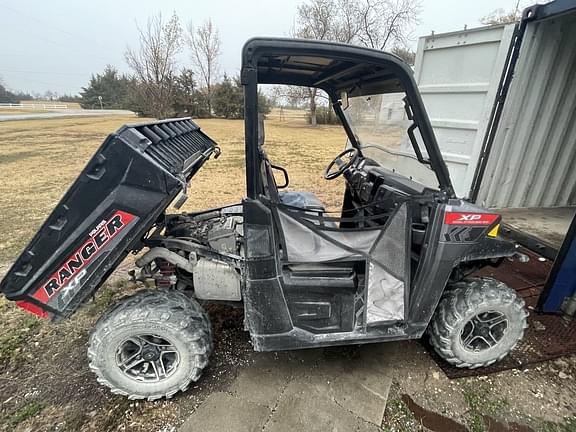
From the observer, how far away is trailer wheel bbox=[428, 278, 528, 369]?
6.97 feet

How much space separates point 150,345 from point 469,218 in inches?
81.2

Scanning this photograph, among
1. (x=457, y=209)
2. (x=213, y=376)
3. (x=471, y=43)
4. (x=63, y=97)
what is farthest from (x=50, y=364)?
(x=63, y=97)

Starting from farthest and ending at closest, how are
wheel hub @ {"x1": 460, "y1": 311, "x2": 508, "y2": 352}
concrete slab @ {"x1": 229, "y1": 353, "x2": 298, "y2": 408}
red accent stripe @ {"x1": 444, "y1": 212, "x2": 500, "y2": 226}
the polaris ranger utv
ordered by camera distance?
wheel hub @ {"x1": 460, "y1": 311, "x2": 508, "y2": 352} < concrete slab @ {"x1": 229, "y1": 353, "x2": 298, "y2": 408} < red accent stripe @ {"x1": 444, "y1": 212, "x2": 500, "y2": 226} < the polaris ranger utv

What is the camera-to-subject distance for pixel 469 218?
1.86m

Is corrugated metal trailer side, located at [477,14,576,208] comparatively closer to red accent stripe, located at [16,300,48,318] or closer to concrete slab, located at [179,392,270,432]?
concrete slab, located at [179,392,270,432]

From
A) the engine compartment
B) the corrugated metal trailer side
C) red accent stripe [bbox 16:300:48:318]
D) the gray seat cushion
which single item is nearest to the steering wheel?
the gray seat cushion

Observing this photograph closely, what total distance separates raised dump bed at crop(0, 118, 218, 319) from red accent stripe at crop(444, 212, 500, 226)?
1.50m

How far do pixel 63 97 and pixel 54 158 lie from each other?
74.1m

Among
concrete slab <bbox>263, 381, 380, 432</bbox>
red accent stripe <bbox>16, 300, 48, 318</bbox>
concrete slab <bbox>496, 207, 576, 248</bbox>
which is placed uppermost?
red accent stripe <bbox>16, 300, 48, 318</bbox>

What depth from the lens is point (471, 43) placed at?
329 centimetres

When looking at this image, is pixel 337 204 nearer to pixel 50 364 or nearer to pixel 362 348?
pixel 362 348

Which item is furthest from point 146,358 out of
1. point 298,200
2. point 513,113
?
point 513,113

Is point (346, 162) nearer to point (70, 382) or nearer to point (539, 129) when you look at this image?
point (539, 129)

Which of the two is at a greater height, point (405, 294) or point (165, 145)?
point (165, 145)
